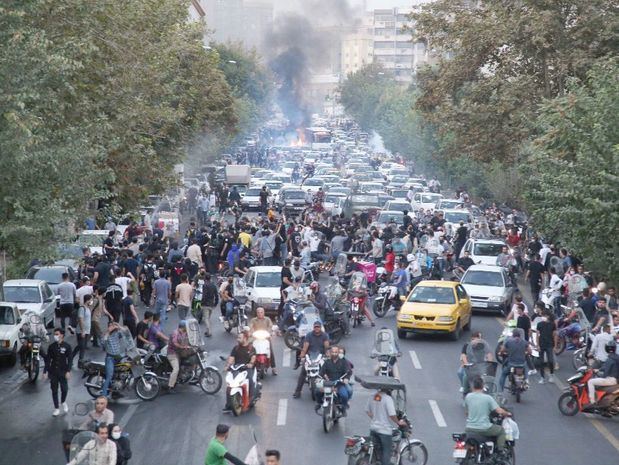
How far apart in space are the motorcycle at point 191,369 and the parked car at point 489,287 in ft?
39.8

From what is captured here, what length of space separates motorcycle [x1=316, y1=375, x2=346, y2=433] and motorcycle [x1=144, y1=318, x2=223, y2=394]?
334 centimetres

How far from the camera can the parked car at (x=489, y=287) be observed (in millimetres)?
33844

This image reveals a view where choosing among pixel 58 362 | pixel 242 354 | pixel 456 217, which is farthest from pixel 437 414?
pixel 456 217

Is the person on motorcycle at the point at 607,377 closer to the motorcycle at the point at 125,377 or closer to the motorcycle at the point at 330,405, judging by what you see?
the motorcycle at the point at 330,405

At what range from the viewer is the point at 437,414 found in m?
21.8

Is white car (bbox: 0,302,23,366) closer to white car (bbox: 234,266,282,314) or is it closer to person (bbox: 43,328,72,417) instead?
person (bbox: 43,328,72,417)

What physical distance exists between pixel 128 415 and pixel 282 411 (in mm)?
2602

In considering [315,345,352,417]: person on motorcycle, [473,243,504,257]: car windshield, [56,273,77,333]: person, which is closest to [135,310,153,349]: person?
[315,345,352,417]: person on motorcycle

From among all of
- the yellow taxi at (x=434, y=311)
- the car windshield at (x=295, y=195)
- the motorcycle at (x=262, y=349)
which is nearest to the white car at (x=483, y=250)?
the yellow taxi at (x=434, y=311)

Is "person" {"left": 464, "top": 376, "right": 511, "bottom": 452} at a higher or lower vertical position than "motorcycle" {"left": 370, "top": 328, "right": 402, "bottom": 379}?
higher

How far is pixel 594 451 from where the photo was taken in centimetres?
1948

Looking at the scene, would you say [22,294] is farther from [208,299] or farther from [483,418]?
[483,418]

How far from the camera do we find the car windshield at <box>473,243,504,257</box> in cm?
4053

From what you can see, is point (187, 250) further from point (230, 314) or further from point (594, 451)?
point (594, 451)
